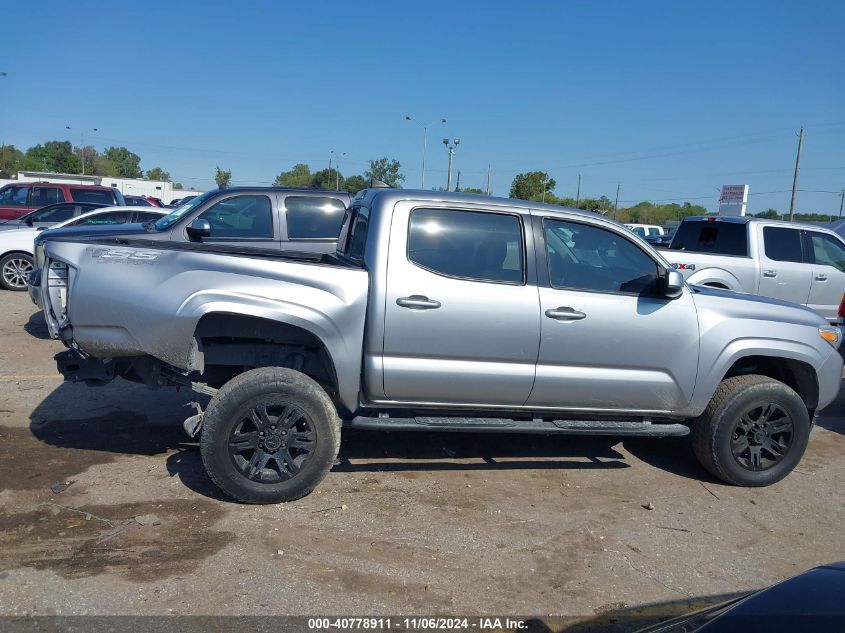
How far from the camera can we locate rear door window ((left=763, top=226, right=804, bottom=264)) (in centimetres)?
1036

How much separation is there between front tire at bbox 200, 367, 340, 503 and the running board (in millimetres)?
277

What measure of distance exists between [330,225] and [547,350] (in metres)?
4.60

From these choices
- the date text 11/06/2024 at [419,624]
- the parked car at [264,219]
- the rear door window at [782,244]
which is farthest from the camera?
the rear door window at [782,244]

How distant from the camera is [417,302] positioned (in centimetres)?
454

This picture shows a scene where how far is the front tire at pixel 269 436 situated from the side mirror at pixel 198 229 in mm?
4081

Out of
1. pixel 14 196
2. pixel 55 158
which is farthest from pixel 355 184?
pixel 55 158

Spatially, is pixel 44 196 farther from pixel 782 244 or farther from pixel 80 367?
pixel 782 244

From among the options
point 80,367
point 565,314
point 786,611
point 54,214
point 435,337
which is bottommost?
point 80,367

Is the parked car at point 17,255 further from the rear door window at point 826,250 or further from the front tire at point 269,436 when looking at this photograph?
the rear door window at point 826,250

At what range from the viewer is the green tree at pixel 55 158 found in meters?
91.6

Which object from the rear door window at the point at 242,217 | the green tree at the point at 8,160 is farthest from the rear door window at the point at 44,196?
the green tree at the point at 8,160

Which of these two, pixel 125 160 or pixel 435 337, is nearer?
pixel 435 337

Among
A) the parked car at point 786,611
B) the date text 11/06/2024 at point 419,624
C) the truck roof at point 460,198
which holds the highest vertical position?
the truck roof at point 460,198

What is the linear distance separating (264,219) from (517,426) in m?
4.94
